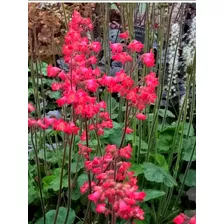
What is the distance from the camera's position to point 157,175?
1756 mm

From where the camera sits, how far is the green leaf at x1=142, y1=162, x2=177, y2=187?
1.73 metres

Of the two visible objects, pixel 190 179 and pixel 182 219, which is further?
pixel 190 179

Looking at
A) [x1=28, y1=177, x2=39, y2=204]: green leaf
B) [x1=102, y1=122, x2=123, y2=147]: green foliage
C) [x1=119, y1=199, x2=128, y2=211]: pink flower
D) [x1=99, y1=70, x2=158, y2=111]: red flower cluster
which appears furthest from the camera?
[x1=102, y1=122, x2=123, y2=147]: green foliage

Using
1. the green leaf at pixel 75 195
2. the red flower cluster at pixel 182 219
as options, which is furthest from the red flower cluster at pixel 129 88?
the green leaf at pixel 75 195

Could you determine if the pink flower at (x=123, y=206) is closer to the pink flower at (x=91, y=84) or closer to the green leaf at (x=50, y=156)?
the pink flower at (x=91, y=84)

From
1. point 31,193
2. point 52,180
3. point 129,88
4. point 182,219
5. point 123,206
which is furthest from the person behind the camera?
point 52,180

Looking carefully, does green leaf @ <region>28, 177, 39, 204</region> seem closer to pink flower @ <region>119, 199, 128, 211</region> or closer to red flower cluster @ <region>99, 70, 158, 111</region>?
red flower cluster @ <region>99, 70, 158, 111</region>

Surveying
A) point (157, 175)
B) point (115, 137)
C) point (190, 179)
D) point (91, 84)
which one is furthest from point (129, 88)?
point (190, 179)

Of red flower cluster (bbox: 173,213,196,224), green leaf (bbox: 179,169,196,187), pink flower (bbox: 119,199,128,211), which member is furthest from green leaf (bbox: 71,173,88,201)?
pink flower (bbox: 119,199,128,211)

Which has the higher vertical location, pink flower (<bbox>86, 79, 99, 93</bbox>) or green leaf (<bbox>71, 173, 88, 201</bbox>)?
pink flower (<bbox>86, 79, 99, 93</bbox>)

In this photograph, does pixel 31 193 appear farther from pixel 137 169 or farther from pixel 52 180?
pixel 137 169
